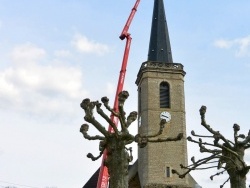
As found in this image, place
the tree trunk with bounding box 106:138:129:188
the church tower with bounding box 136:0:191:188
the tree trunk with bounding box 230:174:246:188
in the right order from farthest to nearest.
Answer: the church tower with bounding box 136:0:191:188
the tree trunk with bounding box 230:174:246:188
the tree trunk with bounding box 106:138:129:188

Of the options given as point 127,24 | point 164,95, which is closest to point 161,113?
point 164,95

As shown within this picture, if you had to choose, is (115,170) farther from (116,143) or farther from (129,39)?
(129,39)

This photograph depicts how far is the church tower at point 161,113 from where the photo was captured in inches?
1305

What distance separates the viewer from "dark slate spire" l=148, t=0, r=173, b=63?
3825 centimetres

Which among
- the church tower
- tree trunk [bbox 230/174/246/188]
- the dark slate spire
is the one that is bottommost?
tree trunk [bbox 230/174/246/188]

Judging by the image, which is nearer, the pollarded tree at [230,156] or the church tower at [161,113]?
the pollarded tree at [230,156]

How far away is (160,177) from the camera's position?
32969 mm

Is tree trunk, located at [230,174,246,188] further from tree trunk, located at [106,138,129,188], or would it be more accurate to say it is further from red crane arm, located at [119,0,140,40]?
red crane arm, located at [119,0,140,40]

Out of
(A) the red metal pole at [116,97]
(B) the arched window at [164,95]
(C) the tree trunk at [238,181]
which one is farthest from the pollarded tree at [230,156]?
(B) the arched window at [164,95]

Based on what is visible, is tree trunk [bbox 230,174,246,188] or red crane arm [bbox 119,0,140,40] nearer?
tree trunk [bbox 230,174,246,188]

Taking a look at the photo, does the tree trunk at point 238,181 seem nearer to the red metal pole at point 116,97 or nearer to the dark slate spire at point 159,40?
the red metal pole at point 116,97

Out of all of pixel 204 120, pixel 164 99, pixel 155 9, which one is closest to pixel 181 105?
pixel 164 99

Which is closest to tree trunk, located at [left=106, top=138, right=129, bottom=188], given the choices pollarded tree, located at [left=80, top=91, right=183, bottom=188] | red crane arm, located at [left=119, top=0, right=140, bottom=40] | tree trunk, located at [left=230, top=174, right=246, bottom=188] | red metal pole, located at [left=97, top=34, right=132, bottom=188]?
pollarded tree, located at [left=80, top=91, right=183, bottom=188]

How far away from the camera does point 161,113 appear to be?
34.6m
